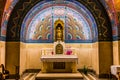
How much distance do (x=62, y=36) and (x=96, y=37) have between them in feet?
9.12

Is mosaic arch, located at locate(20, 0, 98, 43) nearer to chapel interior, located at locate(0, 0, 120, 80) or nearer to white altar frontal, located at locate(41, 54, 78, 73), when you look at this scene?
chapel interior, located at locate(0, 0, 120, 80)

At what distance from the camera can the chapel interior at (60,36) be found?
15281 mm

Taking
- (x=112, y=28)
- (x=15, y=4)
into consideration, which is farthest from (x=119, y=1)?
(x=15, y=4)

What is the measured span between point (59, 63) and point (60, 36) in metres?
2.01

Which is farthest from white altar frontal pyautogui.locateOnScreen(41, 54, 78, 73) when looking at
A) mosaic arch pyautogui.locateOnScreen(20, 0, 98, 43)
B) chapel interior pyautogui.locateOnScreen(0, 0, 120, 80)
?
mosaic arch pyautogui.locateOnScreen(20, 0, 98, 43)

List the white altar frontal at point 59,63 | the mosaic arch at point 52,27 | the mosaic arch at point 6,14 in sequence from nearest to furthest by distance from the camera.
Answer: the mosaic arch at point 6,14 < the white altar frontal at point 59,63 < the mosaic arch at point 52,27

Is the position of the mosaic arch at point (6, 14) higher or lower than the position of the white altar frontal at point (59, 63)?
higher

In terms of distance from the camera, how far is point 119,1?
13.7 meters

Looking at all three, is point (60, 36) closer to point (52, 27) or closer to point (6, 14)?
point (52, 27)

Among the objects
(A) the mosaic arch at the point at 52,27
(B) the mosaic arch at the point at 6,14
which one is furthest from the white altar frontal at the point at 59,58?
(B) the mosaic arch at the point at 6,14

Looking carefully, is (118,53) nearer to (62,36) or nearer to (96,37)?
(96,37)

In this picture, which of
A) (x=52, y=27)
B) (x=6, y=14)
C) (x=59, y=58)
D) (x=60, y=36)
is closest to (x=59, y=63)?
(x=59, y=58)

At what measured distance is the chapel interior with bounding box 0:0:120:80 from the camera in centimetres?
1528

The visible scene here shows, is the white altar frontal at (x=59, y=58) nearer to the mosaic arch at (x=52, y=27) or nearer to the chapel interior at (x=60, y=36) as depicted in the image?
the chapel interior at (x=60, y=36)
